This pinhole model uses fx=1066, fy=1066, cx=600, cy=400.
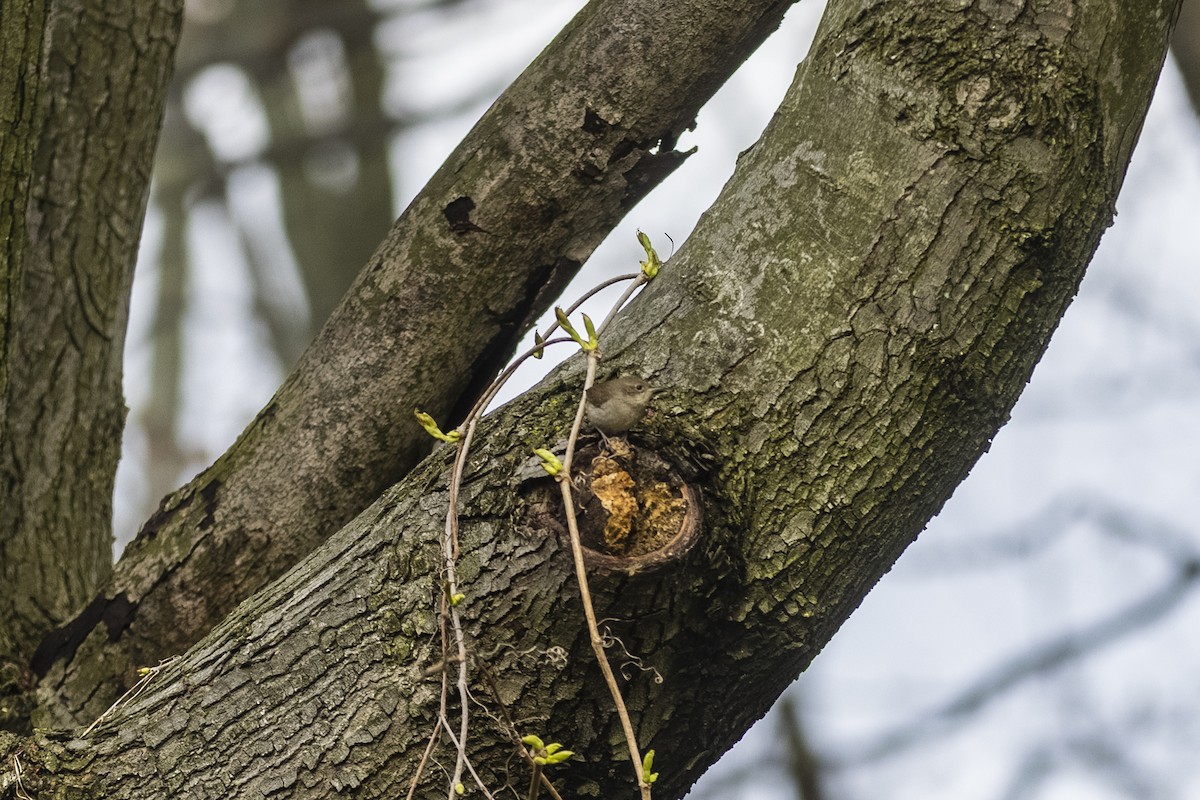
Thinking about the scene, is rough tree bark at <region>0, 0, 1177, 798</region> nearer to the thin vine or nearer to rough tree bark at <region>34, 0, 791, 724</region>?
the thin vine

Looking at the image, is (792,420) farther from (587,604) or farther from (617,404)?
(587,604)

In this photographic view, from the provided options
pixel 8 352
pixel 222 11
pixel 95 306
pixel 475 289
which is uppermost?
pixel 222 11

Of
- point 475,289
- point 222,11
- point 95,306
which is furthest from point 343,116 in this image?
point 475,289

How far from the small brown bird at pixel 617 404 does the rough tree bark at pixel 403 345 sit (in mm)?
546

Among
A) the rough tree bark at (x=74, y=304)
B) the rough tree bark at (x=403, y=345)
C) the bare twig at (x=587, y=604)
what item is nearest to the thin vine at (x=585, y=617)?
the bare twig at (x=587, y=604)

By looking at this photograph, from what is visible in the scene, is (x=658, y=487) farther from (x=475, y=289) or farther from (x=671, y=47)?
(x=671, y=47)

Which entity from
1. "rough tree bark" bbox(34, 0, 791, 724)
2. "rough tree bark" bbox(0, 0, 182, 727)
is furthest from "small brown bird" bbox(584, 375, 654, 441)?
"rough tree bark" bbox(0, 0, 182, 727)

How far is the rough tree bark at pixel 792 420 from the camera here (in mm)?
1229

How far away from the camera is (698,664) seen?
1.25 metres

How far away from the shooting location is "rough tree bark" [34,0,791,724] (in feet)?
5.56

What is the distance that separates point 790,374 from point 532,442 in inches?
12.4

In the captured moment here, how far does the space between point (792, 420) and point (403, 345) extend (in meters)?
0.76

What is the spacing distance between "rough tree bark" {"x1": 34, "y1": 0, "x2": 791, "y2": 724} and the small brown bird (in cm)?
55

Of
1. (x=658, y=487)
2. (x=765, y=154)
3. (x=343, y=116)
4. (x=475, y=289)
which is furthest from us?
(x=343, y=116)
